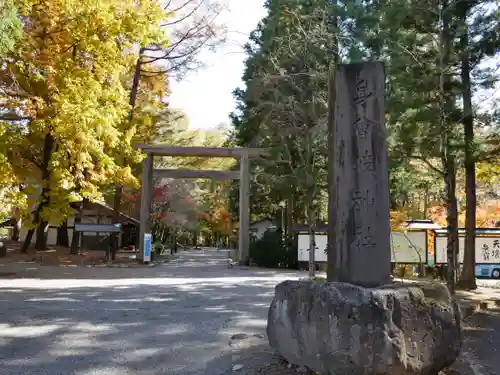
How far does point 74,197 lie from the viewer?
15.5 m

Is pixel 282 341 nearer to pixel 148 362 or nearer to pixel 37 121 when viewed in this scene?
A: pixel 148 362

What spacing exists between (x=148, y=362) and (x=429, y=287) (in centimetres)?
286

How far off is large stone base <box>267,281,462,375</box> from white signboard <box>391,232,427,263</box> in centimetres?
1283

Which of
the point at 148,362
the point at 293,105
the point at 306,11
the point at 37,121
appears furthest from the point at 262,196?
the point at 148,362

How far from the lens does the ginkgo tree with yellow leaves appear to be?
1292 centimetres

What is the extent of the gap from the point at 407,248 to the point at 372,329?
14.0 metres

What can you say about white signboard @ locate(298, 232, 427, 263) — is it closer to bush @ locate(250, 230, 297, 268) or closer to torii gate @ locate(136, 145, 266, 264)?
bush @ locate(250, 230, 297, 268)

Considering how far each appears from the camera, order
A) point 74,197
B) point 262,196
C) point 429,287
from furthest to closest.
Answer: point 262,196 → point 74,197 → point 429,287

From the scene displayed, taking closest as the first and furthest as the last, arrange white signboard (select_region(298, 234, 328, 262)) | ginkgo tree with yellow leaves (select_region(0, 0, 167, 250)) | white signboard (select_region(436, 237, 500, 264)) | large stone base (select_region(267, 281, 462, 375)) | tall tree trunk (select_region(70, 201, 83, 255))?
A: large stone base (select_region(267, 281, 462, 375)), ginkgo tree with yellow leaves (select_region(0, 0, 167, 250)), white signboard (select_region(436, 237, 500, 264)), white signboard (select_region(298, 234, 328, 262)), tall tree trunk (select_region(70, 201, 83, 255))

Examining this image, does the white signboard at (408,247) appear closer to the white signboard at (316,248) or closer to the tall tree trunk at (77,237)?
the white signboard at (316,248)

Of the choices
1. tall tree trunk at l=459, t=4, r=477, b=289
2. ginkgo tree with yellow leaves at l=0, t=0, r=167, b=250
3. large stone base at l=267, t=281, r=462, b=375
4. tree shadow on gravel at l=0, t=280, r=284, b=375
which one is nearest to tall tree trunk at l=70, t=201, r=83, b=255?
ginkgo tree with yellow leaves at l=0, t=0, r=167, b=250

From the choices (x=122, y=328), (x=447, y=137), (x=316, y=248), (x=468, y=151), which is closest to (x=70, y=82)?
(x=122, y=328)

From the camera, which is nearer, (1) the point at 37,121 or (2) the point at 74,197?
(1) the point at 37,121

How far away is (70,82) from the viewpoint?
13.2 metres
